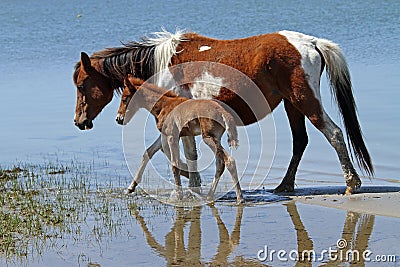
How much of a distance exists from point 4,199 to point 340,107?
344 cm

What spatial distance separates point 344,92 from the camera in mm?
8117

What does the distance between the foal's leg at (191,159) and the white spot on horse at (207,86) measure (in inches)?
18.3

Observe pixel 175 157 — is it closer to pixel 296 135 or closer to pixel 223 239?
pixel 296 135

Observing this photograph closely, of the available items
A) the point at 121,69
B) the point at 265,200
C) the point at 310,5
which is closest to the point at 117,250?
the point at 265,200

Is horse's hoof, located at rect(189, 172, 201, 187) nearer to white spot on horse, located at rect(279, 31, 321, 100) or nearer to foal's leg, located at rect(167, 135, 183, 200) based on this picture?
foal's leg, located at rect(167, 135, 183, 200)

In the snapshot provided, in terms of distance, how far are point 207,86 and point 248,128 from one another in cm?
323

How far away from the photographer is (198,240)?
6.38 m

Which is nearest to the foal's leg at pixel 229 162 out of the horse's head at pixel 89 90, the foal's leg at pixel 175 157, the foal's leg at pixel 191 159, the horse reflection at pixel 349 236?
the foal's leg at pixel 175 157

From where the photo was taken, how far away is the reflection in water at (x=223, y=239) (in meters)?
5.73

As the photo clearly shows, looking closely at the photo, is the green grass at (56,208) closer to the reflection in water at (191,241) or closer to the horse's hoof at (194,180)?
the reflection in water at (191,241)

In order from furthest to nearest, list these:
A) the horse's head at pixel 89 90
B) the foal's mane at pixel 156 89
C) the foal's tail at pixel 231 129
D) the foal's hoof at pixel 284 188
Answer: the horse's head at pixel 89 90 → the foal's hoof at pixel 284 188 → the foal's mane at pixel 156 89 → the foal's tail at pixel 231 129

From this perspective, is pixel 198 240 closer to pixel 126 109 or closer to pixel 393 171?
pixel 126 109

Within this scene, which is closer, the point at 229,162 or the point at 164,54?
the point at 229,162

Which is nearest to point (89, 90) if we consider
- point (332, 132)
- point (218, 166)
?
point (218, 166)
